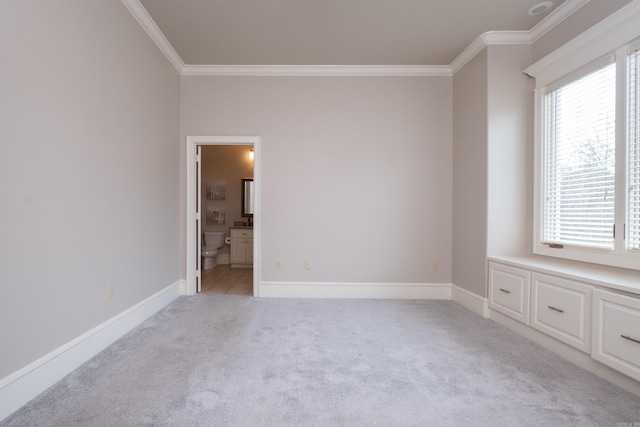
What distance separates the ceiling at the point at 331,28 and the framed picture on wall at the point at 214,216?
10.8 ft

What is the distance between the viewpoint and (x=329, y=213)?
371 cm

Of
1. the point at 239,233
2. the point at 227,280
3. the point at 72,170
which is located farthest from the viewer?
the point at 239,233

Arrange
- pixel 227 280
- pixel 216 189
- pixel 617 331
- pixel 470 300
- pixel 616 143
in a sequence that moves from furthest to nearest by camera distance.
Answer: pixel 216 189
pixel 227 280
pixel 470 300
pixel 616 143
pixel 617 331

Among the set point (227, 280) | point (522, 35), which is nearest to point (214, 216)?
point (227, 280)

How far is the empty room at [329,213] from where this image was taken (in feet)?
5.31

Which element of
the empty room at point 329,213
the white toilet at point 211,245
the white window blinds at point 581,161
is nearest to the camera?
the empty room at point 329,213

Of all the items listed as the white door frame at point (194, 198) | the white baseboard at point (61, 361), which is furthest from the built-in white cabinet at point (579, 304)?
the white baseboard at point (61, 361)

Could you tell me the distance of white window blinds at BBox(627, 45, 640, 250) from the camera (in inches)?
80.1

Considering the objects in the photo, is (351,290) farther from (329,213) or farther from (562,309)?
(562,309)

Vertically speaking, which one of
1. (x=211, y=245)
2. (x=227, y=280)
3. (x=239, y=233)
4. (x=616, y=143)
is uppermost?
(x=616, y=143)

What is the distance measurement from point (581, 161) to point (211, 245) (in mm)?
5922

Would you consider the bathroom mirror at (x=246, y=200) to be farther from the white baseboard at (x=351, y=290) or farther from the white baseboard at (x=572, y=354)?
the white baseboard at (x=572, y=354)

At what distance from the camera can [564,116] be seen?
8.54ft

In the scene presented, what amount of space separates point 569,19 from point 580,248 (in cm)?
205
